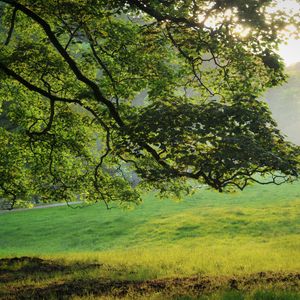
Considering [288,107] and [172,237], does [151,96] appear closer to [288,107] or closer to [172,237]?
[172,237]

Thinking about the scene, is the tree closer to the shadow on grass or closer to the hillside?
the shadow on grass

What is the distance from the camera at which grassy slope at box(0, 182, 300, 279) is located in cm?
1775

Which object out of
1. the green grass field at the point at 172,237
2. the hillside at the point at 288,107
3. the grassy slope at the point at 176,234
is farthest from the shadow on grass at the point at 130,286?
the hillside at the point at 288,107

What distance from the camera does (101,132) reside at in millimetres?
18609

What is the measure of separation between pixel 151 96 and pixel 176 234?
63.1ft

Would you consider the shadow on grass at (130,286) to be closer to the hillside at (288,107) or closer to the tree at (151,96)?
the tree at (151,96)

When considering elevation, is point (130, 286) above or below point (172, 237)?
above

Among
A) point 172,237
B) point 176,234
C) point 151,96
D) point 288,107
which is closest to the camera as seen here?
point 151,96

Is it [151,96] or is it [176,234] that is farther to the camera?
[176,234]

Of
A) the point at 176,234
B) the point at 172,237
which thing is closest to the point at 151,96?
the point at 172,237

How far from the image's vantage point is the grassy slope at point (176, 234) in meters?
17.8

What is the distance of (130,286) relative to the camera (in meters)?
11.5

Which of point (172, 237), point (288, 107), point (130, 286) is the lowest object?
point (172, 237)

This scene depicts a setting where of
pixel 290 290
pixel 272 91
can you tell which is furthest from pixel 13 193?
pixel 272 91
